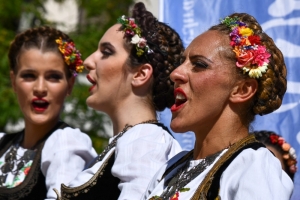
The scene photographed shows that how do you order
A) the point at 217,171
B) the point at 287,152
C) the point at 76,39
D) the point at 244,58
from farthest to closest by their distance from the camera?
the point at 76,39
the point at 287,152
the point at 244,58
the point at 217,171

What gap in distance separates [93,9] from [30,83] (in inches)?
110

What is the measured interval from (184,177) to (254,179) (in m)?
0.33

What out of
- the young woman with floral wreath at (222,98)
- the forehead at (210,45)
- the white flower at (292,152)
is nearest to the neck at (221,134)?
the young woman with floral wreath at (222,98)

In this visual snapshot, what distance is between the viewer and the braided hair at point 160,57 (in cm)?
328

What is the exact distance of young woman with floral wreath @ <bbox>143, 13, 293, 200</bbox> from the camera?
250cm

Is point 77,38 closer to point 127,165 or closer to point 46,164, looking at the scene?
point 46,164

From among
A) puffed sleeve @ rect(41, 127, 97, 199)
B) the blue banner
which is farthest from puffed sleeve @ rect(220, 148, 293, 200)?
puffed sleeve @ rect(41, 127, 97, 199)

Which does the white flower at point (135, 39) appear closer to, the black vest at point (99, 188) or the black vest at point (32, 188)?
the black vest at point (99, 188)

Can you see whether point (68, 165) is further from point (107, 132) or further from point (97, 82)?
point (107, 132)

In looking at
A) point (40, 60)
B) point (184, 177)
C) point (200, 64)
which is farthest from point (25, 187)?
point (200, 64)

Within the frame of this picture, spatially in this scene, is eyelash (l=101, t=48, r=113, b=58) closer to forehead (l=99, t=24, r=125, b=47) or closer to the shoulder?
forehead (l=99, t=24, r=125, b=47)

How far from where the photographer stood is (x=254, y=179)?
7.57 feet

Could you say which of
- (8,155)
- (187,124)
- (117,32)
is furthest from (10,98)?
(187,124)

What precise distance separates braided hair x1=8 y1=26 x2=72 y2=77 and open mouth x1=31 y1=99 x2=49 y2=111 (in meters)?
0.19
